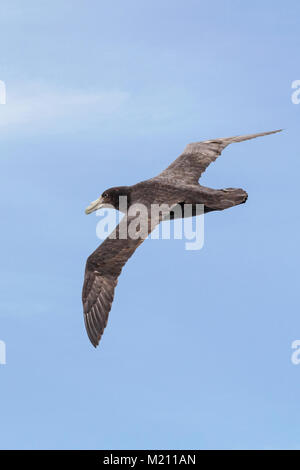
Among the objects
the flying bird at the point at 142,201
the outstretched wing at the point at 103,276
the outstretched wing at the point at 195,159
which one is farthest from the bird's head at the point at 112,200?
the outstretched wing at the point at 103,276

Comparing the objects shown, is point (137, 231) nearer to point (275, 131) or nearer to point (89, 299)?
point (89, 299)

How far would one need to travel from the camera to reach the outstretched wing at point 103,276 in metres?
22.1

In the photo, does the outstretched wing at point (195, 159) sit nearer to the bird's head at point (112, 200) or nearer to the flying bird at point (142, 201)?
the flying bird at point (142, 201)

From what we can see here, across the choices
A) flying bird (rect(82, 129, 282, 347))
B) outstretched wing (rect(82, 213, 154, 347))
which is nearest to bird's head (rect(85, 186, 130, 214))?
flying bird (rect(82, 129, 282, 347))

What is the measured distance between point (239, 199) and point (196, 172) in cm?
189

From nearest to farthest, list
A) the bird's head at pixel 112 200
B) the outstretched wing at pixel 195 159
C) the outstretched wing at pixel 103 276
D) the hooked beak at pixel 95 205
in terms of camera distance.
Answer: the outstretched wing at pixel 103 276
the bird's head at pixel 112 200
the hooked beak at pixel 95 205
the outstretched wing at pixel 195 159

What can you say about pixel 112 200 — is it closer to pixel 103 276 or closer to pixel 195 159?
pixel 195 159

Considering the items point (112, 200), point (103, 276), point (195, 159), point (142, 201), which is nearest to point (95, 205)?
point (112, 200)

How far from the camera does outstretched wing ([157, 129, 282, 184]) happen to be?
2533 centimetres

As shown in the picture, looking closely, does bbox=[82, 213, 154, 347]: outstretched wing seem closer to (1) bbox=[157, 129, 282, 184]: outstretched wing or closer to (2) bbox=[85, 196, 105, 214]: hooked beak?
(2) bbox=[85, 196, 105, 214]: hooked beak

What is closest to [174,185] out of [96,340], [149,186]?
[149,186]

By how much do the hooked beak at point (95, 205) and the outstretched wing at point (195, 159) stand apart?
1.53 metres

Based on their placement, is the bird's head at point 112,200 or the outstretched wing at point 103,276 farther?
the bird's head at point 112,200

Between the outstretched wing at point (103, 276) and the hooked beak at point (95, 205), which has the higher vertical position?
the hooked beak at point (95, 205)
